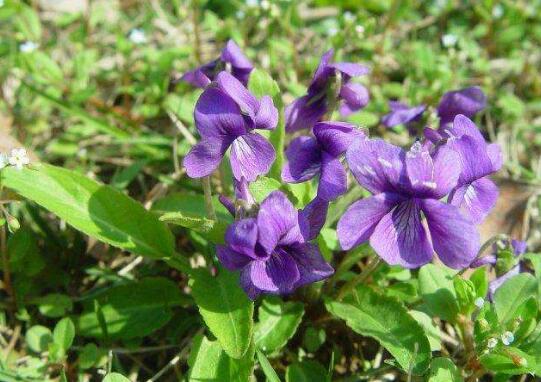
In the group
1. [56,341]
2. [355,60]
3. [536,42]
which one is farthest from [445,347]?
[536,42]

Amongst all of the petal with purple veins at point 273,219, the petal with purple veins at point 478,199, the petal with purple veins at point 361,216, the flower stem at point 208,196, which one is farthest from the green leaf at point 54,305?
the petal with purple veins at point 478,199

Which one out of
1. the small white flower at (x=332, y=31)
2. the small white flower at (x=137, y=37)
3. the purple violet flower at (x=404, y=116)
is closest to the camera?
the purple violet flower at (x=404, y=116)

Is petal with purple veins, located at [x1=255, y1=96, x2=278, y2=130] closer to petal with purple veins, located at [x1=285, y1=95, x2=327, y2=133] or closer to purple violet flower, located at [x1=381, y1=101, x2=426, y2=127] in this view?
petal with purple veins, located at [x1=285, y1=95, x2=327, y2=133]

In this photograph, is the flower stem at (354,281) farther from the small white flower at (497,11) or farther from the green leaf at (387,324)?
the small white flower at (497,11)

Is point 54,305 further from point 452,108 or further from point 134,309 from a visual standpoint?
point 452,108

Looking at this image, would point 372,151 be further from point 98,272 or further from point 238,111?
point 98,272

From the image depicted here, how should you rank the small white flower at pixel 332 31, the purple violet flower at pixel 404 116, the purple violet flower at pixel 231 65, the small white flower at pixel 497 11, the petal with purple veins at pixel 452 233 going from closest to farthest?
the petal with purple veins at pixel 452 233
the purple violet flower at pixel 231 65
the purple violet flower at pixel 404 116
the small white flower at pixel 332 31
the small white flower at pixel 497 11

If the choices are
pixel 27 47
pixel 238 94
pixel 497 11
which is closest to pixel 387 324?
pixel 238 94
